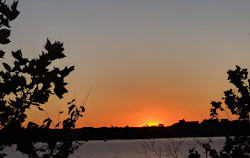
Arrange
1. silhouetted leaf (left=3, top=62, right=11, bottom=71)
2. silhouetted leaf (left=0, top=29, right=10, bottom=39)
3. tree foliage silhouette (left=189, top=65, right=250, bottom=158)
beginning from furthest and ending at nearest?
tree foliage silhouette (left=189, top=65, right=250, bottom=158) < silhouetted leaf (left=3, top=62, right=11, bottom=71) < silhouetted leaf (left=0, top=29, right=10, bottom=39)

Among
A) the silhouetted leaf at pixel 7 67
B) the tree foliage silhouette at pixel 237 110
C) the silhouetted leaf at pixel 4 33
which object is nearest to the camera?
the silhouetted leaf at pixel 4 33

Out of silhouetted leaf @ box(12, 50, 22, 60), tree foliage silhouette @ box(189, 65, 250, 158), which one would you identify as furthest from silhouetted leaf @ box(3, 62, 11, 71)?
tree foliage silhouette @ box(189, 65, 250, 158)

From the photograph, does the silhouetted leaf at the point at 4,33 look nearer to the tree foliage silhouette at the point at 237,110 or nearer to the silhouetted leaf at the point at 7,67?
the silhouetted leaf at the point at 7,67

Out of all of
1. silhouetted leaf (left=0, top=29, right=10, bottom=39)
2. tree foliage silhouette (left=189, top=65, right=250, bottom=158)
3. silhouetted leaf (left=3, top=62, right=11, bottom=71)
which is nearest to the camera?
silhouetted leaf (left=0, top=29, right=10, bottom=39)

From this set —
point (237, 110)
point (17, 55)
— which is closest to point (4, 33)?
point (17, 55)

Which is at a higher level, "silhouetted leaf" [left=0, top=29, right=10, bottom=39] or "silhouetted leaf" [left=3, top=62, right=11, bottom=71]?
"silhouetted leaf" [left=0, top=29, right=10, bottom=39]

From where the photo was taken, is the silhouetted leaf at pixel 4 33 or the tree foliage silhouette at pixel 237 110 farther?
the tree foliage silhouette at pixel 237 110

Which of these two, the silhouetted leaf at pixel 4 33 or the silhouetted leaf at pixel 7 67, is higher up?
the silhouetted leaf at pixel 4 33

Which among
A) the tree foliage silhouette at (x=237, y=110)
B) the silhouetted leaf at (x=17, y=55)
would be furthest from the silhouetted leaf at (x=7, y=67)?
the tree foliage silhouette at (x=237, y=110)

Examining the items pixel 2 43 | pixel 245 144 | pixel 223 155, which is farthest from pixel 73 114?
pixel 2 43

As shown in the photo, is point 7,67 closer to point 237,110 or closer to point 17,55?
point 17,55

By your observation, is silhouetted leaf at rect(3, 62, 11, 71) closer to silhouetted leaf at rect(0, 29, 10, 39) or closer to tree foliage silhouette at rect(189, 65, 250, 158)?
silhouetted leaf at rect(0, 29, 10, 39)

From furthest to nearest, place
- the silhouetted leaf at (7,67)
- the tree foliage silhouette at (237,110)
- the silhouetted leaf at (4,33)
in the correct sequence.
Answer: the tree foliage silhouette at (237,110)
the silhouetted leaf at (7,67)
the silhouetted leaf at (4,33)

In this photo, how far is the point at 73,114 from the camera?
8.59 m
